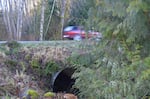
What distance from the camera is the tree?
320cm

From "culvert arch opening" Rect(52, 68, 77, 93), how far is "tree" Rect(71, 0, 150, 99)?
279 cm

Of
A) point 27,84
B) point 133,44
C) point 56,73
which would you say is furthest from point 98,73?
point 56,73

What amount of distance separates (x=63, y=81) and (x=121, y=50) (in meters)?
3.89

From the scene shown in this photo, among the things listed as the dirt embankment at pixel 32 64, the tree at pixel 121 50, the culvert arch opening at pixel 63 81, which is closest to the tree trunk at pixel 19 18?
the dirt embankment at pixel 32 64

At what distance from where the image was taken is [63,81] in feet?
24.5

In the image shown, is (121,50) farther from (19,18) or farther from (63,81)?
(19,18)

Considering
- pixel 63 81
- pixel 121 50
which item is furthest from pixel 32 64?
pixel 121 50

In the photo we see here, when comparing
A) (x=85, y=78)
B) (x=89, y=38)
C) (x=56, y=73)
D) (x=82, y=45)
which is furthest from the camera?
(x=56, y=73)

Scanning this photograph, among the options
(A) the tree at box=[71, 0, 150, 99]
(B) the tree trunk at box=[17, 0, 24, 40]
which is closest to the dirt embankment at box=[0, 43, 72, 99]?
(A) the tree at box=[71, 0, 150, 99]

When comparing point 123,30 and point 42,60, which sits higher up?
point 123,30

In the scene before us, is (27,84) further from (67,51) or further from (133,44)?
(133,44)

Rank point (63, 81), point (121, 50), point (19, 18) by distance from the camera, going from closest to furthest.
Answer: point (121, 50), point (63, 81), point (19, 18)

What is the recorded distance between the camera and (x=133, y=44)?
139 inches

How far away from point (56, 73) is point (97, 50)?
284 centimetres
